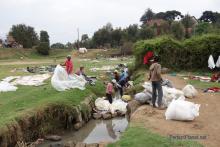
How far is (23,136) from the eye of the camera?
1288 cm

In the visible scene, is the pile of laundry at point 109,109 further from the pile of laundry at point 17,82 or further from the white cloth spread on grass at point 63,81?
the pile of laundry at point 17,82

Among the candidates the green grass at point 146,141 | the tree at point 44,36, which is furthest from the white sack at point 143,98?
the tree at point 44,36

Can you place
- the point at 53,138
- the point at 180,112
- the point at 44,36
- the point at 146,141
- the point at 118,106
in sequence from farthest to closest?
the point at 44,36, the point at 118,106, the point at 53,138, the point at 180,112, the point at 146,141

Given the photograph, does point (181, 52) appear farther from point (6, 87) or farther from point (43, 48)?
point (43, 48)

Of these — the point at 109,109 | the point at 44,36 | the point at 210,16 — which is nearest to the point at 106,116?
the point at 109,109

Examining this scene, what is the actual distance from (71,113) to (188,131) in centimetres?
647

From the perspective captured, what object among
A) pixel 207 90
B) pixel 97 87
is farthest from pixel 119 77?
pixel 207 90

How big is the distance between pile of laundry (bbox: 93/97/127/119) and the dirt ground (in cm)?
355

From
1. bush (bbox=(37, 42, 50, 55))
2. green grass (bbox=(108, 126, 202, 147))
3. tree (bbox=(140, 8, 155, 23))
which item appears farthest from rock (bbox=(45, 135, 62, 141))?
tree (bbox=(140, 8, 155, 23))

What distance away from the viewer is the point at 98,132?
1567 cm

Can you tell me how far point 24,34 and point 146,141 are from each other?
63.0m

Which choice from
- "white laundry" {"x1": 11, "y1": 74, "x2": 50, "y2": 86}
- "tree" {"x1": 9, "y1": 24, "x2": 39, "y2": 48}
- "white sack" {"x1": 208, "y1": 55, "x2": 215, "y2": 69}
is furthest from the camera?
"tree" {"x1": 9, "y1": 24, "x2": 39, "y2": 48}

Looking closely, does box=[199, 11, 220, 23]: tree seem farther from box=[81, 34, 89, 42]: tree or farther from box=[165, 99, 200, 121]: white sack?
box=[165, 99, 200, 121]: white sack

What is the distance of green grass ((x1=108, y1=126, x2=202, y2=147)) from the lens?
29.9 feet
